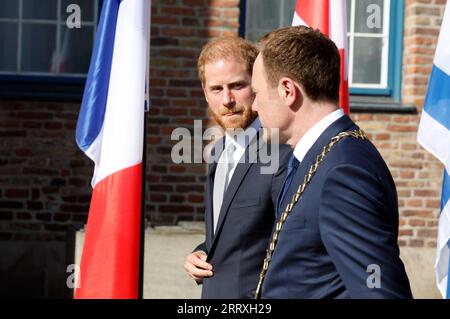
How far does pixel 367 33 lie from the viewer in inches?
327

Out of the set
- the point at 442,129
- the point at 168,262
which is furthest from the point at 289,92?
the point at 168,262

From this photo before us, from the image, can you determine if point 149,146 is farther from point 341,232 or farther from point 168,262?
point 341,232

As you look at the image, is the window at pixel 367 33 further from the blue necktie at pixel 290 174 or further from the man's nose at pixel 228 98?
the blue necktie at pixel 290 174

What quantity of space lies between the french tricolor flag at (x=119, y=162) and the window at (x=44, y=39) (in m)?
3.21

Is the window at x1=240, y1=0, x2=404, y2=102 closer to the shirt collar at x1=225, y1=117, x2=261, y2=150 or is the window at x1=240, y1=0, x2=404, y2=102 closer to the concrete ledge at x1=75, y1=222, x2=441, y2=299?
the concrete ledge at x1=75, y1=222, x2=441, y2=299

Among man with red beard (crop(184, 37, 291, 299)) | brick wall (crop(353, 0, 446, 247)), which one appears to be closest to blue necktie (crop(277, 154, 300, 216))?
man with red beard (crop(184, 37, 291, 299))

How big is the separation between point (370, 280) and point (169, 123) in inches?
217

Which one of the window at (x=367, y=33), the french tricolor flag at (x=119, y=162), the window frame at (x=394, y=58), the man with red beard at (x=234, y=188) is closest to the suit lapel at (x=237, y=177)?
the man with red beard at (x=234, y=188)

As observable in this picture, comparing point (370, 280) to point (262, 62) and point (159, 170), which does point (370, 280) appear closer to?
point (262, 62)

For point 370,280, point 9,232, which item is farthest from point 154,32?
point 370,280

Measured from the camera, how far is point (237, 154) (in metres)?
3.88

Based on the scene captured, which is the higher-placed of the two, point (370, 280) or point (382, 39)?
point (382, 39)

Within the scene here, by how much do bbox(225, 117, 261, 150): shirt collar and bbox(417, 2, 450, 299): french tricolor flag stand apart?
59.6 inches

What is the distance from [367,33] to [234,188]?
4.97 m
